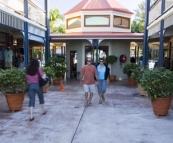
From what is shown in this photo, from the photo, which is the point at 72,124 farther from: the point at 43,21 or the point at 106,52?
the point at 106,52

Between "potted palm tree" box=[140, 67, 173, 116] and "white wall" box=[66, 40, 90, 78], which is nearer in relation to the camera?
"potted palm tree" box=[140, 67, 173, 116]

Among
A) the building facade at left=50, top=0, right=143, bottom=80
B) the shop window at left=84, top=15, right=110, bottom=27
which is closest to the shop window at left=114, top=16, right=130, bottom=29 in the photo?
the building facade at left=50, top=0, right=143, bottom=80

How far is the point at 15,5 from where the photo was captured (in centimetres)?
963

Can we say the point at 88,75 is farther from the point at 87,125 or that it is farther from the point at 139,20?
the point at 139,20

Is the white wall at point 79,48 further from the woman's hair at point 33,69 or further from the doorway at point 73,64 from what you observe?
the woman's hair at point 33,69

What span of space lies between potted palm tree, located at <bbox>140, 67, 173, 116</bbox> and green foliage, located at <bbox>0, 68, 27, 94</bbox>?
3.48 metres

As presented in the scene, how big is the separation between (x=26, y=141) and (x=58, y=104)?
353 centimetres

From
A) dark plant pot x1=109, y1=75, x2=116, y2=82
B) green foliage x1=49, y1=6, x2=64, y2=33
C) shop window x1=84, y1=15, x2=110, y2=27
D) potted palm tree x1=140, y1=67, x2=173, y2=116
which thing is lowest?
dark plant pot x1=109, y1=75, x2=116, y2=82

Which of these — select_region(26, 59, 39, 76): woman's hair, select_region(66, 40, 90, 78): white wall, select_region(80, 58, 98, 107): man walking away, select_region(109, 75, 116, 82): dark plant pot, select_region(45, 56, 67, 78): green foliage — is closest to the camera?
select_region(26, 59, 39, 76): woman's hair

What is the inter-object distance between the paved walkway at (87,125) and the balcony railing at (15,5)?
3.62 meters

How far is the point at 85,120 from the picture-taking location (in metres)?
5.95

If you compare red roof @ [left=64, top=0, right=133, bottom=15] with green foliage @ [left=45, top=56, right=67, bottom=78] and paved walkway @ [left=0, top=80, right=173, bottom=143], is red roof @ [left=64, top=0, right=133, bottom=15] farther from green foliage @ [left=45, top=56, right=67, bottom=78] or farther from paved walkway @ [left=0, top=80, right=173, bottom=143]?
paved walkway @ [left=0, top=80, right=173, bottom=143]

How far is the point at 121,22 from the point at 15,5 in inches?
393

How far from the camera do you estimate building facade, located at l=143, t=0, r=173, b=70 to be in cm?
854
